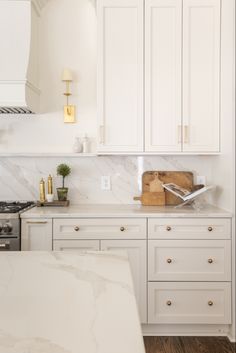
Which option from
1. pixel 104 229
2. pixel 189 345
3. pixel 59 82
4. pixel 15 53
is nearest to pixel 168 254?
pixel 104 229

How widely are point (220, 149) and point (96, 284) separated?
2173mm

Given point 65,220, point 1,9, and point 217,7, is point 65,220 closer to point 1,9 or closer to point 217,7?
point 1,9

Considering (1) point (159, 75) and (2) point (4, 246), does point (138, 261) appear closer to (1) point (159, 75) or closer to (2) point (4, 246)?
(2) point (4, 246)

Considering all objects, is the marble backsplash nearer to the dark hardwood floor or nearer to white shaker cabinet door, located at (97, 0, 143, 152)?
white shaker cabinet door, located at (97, 0, 143, 152)

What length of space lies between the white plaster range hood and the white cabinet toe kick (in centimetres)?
97

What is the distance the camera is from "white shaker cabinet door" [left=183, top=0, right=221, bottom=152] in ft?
9.71

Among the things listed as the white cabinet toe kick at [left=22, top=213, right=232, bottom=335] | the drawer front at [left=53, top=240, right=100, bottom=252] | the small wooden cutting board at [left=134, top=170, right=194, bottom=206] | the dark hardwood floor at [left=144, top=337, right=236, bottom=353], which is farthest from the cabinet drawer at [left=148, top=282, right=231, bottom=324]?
the small wooden cutting board at [left=134, top=170, right=194, bottom=206]

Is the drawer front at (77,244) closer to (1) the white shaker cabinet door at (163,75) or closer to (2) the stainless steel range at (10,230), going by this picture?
(2) the stainless steel range at (10,230)

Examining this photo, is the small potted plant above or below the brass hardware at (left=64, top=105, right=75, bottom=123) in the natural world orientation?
below

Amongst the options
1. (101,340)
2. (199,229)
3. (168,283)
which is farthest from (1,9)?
(101,340)

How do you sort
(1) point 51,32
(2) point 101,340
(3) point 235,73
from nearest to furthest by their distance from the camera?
(2) point 101,340
(3) point 235,73
(1) point 51,32

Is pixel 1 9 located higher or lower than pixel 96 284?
higher

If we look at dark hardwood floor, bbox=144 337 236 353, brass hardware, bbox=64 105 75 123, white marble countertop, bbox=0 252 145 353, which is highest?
brass hardware, bbox=64 105 75 123

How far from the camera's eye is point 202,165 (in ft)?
11.1
